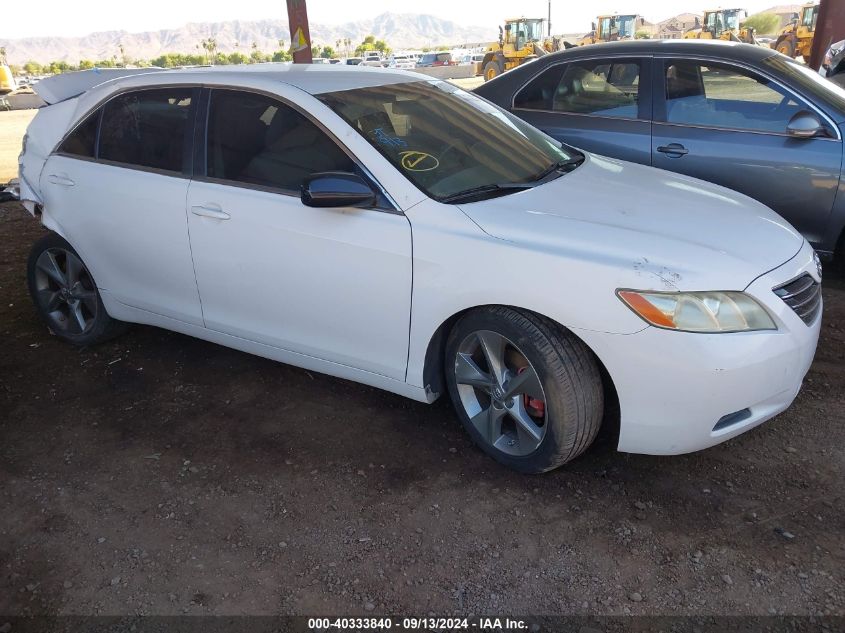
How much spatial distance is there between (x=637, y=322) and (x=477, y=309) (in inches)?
25.8

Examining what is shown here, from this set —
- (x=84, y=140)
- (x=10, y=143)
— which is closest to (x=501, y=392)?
A: (x=84, y=140)

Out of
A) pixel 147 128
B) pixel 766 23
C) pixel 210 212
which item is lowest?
pixel 766 23

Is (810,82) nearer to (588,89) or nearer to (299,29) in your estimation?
(588,89)

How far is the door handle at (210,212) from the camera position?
3488 millimetres

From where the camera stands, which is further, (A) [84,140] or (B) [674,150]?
(B) [674,150]

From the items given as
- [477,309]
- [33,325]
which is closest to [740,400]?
[477,309]

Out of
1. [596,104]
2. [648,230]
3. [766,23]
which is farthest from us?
[766,23]

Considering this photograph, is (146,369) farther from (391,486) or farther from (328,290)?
(391,486)

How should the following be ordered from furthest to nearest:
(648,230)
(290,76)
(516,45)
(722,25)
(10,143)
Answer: (516,45)
(722,25)
(10,143)
(290,76)
(648,230)

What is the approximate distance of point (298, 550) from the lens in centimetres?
274

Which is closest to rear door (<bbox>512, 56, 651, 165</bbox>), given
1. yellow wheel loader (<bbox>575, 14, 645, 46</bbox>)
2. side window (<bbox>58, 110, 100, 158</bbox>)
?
side window (<bbox>58, 110, 100, 158</bbox>)

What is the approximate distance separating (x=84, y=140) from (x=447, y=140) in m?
2.16

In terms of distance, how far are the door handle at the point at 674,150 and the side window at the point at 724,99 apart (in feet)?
0.64

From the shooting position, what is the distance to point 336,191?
9.90 ft
